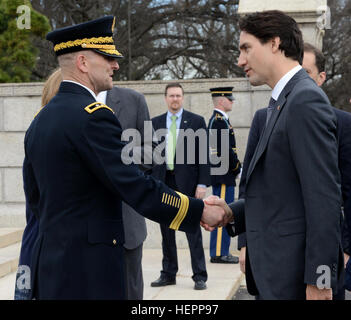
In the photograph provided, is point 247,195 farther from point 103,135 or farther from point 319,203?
point 103,135

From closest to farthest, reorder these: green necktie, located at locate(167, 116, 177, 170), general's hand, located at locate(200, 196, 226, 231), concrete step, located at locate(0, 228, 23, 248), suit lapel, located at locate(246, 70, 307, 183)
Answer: suit lapel, located at locate(246, 70, 307, 183), general's hand, located at locate(200, 196, 226, 231), green necktie, located at locate(167, 116, 177, 170), concrete step, located at locate(0, 228, 23, 248)

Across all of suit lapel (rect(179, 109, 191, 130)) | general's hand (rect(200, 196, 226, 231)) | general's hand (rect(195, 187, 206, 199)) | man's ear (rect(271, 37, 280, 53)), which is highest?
man's ear (rect(271, 37, 280, 53))

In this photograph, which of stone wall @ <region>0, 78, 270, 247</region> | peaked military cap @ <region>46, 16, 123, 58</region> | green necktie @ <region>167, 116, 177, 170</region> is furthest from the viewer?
stone wall @ <region>0, 78, 270, 247</region>

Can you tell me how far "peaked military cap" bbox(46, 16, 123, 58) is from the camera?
3.10 metres

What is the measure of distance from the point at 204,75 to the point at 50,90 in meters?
19.2

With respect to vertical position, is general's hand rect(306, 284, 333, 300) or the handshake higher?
the handshake

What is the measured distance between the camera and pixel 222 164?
25.5 feet

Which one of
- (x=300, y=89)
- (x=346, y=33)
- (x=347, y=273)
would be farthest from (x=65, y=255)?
(x=346, y=33)

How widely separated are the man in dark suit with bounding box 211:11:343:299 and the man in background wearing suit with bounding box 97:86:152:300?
1281 millimetres

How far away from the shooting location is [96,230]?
2.86 meters

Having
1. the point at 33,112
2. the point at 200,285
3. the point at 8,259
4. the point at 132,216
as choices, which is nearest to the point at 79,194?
the point at 132,216

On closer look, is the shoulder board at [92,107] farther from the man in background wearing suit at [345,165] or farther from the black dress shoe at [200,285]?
the black dress shoe at [200,285]

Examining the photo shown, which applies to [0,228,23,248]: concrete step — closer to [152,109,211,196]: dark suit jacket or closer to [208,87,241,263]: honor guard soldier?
[152,109,211,196]: dark suit jacket

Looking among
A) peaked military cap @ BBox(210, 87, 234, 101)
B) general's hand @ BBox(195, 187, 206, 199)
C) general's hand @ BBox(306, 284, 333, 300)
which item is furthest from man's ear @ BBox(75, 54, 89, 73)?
peaked military cap @ BBox(210, 87, 234, 101)
